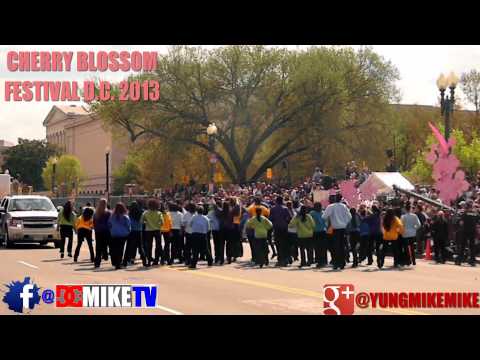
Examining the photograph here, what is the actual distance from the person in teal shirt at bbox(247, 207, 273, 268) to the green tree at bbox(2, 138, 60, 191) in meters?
108

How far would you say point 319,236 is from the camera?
23766 millimetres

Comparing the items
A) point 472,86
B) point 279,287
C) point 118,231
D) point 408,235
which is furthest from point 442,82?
point 472,86

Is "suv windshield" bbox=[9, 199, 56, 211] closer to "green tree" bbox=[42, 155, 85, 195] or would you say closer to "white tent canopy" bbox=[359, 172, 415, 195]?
"white tent canopy" bbox=[359, 172, 415, 195]

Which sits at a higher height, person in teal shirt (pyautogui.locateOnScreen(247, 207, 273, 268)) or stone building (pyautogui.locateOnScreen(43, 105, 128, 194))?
stone building (pyautogui.locateOnScreen(43, 105, 128, 194))

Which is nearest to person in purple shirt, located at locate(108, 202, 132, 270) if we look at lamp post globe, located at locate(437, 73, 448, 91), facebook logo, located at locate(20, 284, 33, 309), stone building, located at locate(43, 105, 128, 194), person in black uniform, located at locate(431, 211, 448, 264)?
facebook logo, located at locate(20, 284, 33, 309)

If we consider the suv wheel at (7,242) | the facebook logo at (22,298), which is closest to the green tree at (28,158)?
the suv wheel at (7,242)

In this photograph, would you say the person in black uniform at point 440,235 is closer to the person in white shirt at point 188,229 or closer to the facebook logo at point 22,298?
the person in white shirt at point 188,229

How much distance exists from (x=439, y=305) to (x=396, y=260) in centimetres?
844

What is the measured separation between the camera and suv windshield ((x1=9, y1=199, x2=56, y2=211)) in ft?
105

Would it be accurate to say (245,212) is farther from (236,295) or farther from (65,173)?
(65,173)

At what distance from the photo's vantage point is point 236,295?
16062 millimetres

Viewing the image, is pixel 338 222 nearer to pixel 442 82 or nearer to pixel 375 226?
pixel 375 226

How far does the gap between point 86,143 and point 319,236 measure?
9907cm

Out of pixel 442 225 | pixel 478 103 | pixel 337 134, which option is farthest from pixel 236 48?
pixel 442 225
